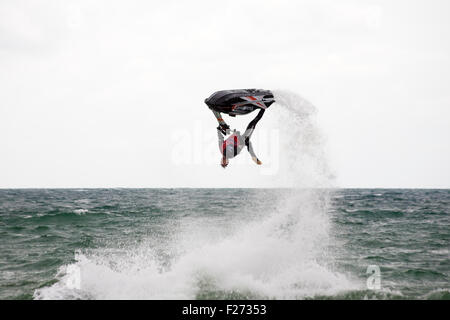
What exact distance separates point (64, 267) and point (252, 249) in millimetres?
8689

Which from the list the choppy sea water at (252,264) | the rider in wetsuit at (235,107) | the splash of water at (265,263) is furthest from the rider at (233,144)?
the choppy sea water at (252,264)

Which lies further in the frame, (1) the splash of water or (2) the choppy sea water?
(2) the choppy sea water

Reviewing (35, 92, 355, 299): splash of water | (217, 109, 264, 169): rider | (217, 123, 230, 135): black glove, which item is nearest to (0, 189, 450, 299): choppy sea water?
(35, 92, 355, 299): splash of water

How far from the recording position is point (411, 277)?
17.1m

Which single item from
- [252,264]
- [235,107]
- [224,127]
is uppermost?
[235,107]

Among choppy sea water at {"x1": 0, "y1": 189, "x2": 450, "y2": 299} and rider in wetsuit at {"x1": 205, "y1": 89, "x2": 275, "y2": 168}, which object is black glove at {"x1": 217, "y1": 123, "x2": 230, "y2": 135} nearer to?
rider in wetsuit at {"x1": 205, "y1": 89, "x2": 275, "y2": 168}

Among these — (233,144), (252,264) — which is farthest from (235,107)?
(252,264)

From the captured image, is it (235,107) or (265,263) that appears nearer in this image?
(235,107)

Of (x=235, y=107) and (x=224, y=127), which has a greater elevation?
(x=235, y=107)

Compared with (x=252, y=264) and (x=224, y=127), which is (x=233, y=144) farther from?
(x=252, y=264)

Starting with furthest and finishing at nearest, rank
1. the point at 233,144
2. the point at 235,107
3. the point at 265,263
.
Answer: the point at 265,263 → the point at 233,144 → the point at 235,107

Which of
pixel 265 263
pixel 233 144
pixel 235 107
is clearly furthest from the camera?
pixel 265 263
